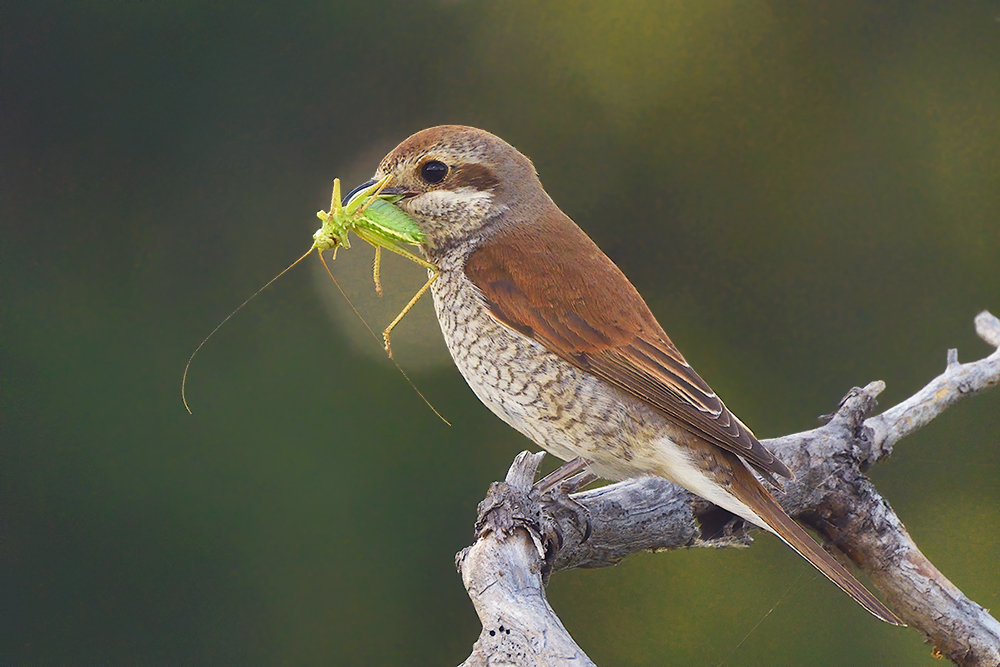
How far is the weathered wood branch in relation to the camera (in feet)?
5.11

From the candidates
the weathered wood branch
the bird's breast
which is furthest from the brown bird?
the weathered wood branch

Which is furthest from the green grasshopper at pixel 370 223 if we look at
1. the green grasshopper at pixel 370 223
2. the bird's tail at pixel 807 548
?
the bird's tail at pixel 807 548

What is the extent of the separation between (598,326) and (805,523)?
77 cm

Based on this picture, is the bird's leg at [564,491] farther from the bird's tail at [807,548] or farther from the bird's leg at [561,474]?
the bird's tail at [807,548]

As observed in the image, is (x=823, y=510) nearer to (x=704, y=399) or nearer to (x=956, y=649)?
(x=956, y=649)

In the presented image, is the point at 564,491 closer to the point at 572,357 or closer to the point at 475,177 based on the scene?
the point at 572,357

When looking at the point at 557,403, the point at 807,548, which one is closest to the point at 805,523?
the point at 807,548

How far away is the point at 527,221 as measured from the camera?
1906mm

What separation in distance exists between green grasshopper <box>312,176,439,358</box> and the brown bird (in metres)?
0.03

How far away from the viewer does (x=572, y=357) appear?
1.74 meters

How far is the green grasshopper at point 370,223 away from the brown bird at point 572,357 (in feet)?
0.09

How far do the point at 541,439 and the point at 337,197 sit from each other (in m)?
0.59

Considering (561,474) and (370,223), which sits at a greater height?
(370,223)

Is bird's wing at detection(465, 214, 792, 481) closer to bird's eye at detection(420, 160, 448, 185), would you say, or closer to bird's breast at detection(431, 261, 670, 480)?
bird's breast at detection(431, 261, 670, 480)
